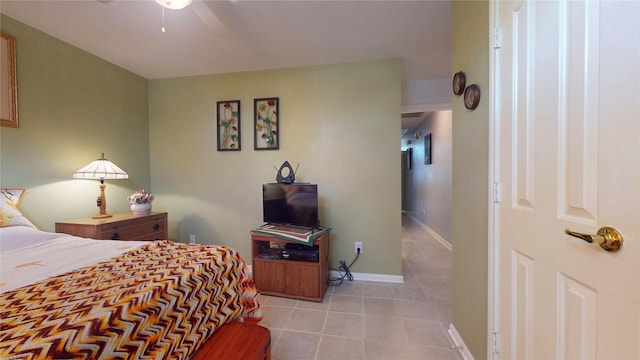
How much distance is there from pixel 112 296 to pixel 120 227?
171 centimetres

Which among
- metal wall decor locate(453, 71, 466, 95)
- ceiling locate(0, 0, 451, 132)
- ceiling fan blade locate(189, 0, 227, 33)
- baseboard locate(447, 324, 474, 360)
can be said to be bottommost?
baseboard locate(447, 324, 474, 360)

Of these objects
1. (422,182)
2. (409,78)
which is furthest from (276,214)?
(422,182)

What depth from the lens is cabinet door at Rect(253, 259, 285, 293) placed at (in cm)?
218

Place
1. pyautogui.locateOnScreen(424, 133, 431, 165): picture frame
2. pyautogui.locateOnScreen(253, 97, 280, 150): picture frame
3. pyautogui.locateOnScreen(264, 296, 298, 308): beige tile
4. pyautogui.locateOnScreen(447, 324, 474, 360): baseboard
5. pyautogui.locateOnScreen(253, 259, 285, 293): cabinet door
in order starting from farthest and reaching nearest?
pyautogui.locateOnScreen(424, 133, 431, 165): picture frame
pyautogui.locateOnScreen(253, 97, 280, 150): picture frame
pyautogui.locateOnScreen(253, 259, 285, 293): cabinet door
pyautogui.locateOnScreen(264, 296, 298, 308): beige tile
pyautogui.locateOnScreen(447, 324, 474, 360): baseboard

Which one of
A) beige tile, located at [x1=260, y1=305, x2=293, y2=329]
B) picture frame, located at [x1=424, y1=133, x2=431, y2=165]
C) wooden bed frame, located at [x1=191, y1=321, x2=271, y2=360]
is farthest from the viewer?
picture frame, located at [x1=424, y1=133, x2=431, y2=165]

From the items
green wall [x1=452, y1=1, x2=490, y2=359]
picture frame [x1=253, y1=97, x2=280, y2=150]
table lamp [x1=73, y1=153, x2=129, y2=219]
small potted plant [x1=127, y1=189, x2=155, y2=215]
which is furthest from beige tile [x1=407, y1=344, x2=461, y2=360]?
table lamp [x1=73, y1=153, x2=129, y2=219]

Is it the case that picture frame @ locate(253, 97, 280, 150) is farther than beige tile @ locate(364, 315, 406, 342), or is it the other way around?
picture frame @ locate(253, 97, 280, 150)

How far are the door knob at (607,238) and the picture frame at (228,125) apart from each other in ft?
9.27

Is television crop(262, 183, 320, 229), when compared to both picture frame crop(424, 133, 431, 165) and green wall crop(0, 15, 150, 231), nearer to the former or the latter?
green wall crop(0, 15, 150, 231)

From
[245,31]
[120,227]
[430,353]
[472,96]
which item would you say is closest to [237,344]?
[430,353]

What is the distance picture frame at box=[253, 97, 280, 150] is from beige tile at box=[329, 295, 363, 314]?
1.75 metres

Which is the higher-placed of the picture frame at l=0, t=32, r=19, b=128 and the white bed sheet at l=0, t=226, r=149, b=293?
the picture frame at l=0, t=32, r=19, b=128

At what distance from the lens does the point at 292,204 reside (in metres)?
2.28

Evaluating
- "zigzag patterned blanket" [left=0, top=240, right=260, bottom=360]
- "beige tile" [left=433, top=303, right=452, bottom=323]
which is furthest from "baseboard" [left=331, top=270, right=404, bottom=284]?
"zigzag patterned blanket" [left=0, top=240, right=260, bottom=360]
